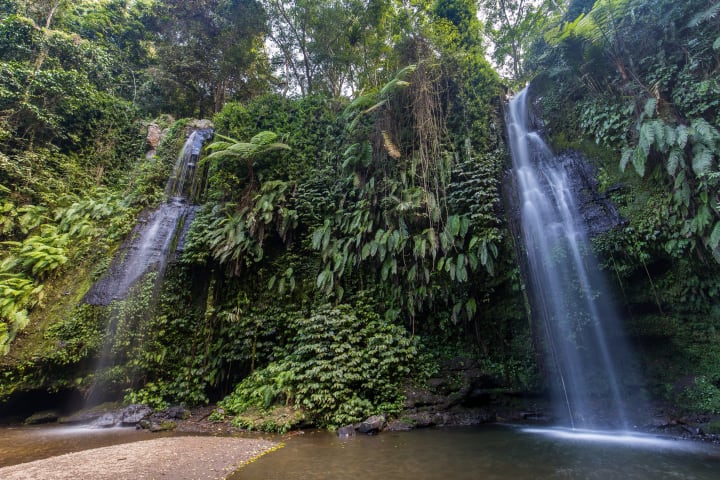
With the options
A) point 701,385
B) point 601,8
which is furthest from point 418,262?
point 601,8

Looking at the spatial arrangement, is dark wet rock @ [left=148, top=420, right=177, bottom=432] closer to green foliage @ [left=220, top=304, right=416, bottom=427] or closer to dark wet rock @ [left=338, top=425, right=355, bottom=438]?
green foliage @ [left=220, top=304, right=416, bottom=427]

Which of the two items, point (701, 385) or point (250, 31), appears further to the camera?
point (250, 31)

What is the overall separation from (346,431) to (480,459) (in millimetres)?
2505

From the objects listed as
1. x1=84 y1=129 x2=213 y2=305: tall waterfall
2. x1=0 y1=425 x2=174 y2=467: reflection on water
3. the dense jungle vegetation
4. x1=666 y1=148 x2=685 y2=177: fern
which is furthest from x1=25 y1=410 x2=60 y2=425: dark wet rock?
x1=666 y1=148 x2=685 y2=177: fern

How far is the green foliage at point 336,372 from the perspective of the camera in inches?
252

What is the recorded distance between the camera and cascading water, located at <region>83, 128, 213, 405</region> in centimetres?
753

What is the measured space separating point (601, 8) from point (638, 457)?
8.86 metres

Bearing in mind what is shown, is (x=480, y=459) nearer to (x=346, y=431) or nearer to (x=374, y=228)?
(x=346, y=431)

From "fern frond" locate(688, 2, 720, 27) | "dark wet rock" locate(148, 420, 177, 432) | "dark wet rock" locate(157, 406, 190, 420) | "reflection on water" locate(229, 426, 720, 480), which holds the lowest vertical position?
"reflection on water" locate(229, 426, 720, 480)

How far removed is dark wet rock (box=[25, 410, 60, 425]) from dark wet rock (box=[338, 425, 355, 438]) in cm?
620

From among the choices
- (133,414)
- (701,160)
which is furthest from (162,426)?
(701,160)

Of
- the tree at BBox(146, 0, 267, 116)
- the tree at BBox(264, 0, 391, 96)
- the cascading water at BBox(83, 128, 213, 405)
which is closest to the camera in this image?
the cascading water at BBox(83, 128, 213, 405)

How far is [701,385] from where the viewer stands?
6.20 m

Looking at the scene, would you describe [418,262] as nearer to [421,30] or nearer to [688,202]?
[688,202]
